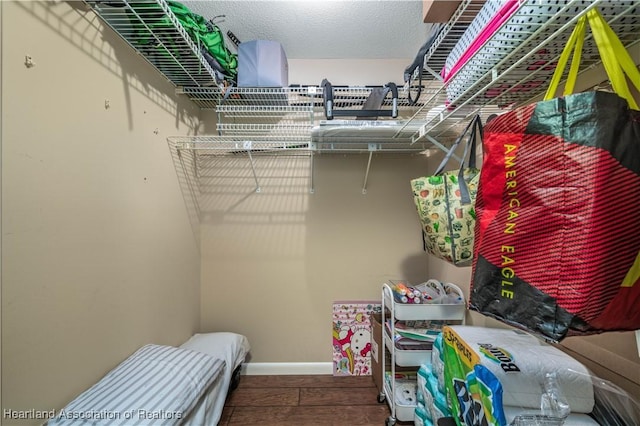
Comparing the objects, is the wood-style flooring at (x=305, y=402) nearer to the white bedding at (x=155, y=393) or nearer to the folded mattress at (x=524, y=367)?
the white bedding at (x=155, y=393)

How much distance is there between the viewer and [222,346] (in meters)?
1.67

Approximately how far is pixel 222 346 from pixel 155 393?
70cm

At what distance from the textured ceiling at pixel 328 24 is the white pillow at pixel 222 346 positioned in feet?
6.61

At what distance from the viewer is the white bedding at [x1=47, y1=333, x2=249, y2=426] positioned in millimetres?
866

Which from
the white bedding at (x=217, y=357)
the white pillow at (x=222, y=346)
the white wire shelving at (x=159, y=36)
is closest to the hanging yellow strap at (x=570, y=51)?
the white wire shelving at (x=159, y=36)

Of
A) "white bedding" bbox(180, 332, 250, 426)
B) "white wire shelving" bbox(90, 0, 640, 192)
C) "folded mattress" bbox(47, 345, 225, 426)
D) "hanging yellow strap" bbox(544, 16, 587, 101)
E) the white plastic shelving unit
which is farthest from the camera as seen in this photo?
the white plastic shelving unit

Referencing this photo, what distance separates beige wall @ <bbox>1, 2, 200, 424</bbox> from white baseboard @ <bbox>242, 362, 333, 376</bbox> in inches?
30.5

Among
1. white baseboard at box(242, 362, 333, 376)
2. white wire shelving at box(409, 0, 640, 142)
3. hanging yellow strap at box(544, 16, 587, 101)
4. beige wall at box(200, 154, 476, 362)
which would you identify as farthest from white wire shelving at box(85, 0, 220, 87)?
white baseboard at box(242, 362, 333, 376)

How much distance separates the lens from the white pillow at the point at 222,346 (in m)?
1.62

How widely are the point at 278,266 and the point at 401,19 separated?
1.83 metres

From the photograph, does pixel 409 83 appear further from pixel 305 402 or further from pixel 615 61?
pixel 305 402

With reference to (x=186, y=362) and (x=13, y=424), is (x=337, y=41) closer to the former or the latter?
(x=186, y=362)

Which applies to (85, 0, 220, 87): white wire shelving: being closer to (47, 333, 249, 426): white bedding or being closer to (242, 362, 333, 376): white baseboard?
(47, 333, 249, 426): white bedding

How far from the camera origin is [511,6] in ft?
2.59
